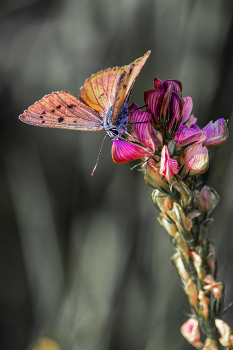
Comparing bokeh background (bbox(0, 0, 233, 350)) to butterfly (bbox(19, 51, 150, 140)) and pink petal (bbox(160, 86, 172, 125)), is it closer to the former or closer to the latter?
butterfly (bbox(19, 51, 150, 140))

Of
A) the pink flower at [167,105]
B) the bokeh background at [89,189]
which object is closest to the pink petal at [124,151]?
the pink flower at [167,105]

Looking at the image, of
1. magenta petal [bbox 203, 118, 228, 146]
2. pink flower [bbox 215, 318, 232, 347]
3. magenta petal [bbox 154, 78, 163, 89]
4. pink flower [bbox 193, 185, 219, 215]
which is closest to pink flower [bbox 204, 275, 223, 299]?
pink flower [bbox 215, 318, 232, 347]

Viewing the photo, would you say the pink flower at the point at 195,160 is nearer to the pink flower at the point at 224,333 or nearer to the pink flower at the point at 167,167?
the pink flower at the point at 167,167

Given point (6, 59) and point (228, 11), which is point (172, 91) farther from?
point (6, 59)

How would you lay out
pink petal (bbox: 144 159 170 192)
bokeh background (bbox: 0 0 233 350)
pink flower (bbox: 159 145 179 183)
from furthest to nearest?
bokeh background (bbox: 0 0 233 350)
pink petal (bbox: 144 159 170 192)
pink flower (bbox: 159 145 179 183)

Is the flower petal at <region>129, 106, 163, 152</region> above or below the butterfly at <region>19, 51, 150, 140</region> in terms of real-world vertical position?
below

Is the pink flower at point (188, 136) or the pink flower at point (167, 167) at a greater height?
the pink flower at point (188, 136)
